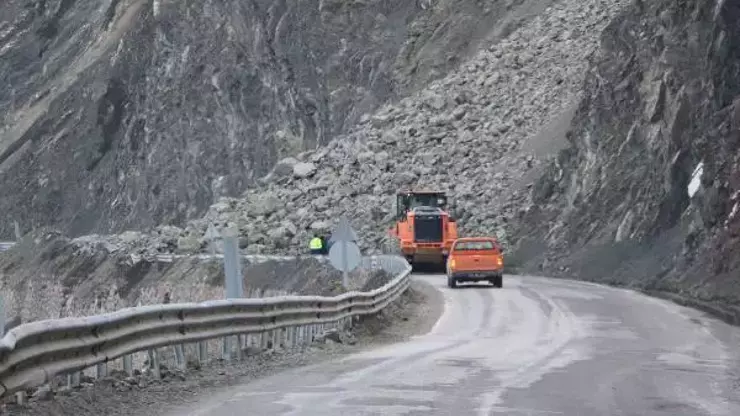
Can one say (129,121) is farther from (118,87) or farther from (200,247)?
(200,247)

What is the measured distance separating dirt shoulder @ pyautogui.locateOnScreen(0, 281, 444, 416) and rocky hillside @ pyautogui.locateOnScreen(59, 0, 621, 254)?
3621cm

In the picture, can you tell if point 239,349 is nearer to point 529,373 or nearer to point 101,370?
point 529,373

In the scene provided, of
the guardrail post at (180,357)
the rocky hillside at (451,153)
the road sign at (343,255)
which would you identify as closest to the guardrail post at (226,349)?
the guardrail post at (180,357)

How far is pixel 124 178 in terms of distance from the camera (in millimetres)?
89312

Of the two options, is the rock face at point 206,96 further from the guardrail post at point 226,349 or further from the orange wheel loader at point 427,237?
the guardrail post at point 226,349

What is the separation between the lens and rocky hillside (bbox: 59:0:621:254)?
208 feet

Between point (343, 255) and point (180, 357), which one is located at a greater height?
point (343, 255)

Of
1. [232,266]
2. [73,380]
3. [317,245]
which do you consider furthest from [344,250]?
[317,245]

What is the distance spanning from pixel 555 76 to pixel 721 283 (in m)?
38.6

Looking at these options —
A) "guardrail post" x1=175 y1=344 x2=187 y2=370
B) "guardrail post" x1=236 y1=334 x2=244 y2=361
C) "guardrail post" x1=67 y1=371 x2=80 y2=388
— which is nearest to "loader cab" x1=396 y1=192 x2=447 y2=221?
"guardrail post" x1=236 y1=334 x2=244 y2=361

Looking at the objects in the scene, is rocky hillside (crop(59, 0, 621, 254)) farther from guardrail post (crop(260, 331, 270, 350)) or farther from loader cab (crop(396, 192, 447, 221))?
guardrail post (crop(260, 331, 270, 350))

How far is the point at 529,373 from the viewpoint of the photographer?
15828mm

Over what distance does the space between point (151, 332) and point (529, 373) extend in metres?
4.40

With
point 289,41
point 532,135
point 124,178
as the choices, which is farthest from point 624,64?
point 124,178
